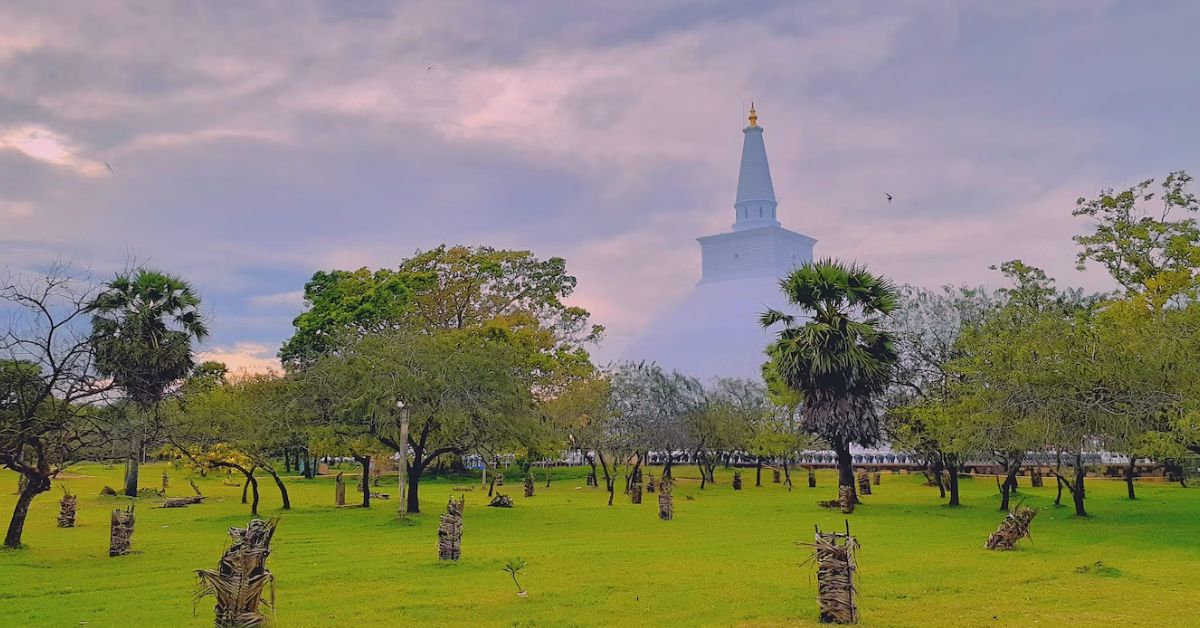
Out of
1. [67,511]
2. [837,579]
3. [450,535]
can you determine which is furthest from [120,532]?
[837,579]

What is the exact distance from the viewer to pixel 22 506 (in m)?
19.3

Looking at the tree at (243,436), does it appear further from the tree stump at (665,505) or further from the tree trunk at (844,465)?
the tree trunk at (844,465)

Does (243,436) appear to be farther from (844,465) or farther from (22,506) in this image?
(844,465)

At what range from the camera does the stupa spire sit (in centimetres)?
10362

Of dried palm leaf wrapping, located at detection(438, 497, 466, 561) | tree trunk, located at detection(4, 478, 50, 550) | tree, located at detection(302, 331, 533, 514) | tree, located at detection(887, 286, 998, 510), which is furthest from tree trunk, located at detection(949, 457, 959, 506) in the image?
tree trunk, located at detection(4, 478, 50, 550)

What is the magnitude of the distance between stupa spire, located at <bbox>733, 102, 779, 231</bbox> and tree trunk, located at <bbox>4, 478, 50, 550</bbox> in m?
90.2

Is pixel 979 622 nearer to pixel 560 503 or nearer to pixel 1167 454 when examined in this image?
pixel 1167 454

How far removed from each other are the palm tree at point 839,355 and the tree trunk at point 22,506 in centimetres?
2370

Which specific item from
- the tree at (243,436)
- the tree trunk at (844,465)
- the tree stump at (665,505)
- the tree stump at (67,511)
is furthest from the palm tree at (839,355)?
the tree stump at (67,511)

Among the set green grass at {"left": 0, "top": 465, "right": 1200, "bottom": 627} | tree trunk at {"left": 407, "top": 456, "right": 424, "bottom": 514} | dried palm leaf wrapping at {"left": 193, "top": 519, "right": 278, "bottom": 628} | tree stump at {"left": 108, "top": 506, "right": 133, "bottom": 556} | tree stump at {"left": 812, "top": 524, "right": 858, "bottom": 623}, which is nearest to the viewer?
dried palm leaf wrapping at {"left": 193, "top": 519, "right": 278, "bottom": 628}

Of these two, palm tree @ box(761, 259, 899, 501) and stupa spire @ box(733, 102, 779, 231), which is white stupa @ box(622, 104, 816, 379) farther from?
palm tree @ box(761, 259, 899, 501)

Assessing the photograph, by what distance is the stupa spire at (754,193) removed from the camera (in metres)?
104

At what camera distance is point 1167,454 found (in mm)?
20219

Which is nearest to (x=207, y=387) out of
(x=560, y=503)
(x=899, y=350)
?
(x=560, y=503)
